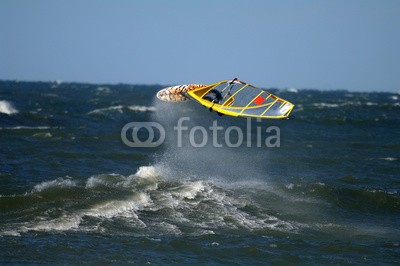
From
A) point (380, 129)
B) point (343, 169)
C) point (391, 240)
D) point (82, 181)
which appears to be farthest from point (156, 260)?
point (380, 129)

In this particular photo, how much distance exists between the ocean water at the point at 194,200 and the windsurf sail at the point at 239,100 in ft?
9.09

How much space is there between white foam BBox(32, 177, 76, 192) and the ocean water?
0.04 m

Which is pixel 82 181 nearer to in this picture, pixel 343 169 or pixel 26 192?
pixel 26 192

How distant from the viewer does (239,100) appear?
52.6 feet

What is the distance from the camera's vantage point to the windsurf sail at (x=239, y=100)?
15.4 metres

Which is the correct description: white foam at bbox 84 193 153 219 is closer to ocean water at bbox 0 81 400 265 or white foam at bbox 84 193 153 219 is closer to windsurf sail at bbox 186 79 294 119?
ocean water at bbox 0 81 400 265

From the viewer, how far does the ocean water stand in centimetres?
1240

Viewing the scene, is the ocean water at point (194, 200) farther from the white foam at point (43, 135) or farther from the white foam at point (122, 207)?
the white foam at point (43, 135)

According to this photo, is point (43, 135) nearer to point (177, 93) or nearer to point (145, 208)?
point (177, 93)

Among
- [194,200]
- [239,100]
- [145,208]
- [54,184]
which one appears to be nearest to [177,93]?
[239,100]

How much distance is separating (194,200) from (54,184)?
Answer: 4.46 metres

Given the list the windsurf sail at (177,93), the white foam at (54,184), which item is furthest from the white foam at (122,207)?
the windsurf sail at (177,93)

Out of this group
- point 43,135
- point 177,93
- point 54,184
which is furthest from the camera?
point 43,135

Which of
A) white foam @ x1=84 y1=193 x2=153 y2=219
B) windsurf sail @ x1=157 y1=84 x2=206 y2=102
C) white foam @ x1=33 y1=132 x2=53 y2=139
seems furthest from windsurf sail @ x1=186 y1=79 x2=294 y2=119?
white foam @ x1=33 y1=132 x2=53 y2=139
